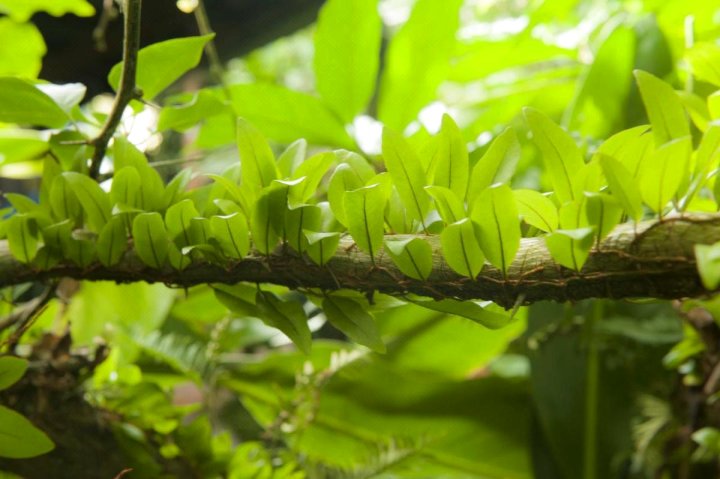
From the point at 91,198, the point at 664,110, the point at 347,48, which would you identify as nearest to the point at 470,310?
the point at 664,110

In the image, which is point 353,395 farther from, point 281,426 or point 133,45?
point 133,45

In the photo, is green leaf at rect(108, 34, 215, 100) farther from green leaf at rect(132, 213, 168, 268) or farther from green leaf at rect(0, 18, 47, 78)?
green leaf at rect(0, 18, 47, 78)

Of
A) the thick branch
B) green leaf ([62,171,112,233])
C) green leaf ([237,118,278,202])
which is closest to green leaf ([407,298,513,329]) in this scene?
the thick branch

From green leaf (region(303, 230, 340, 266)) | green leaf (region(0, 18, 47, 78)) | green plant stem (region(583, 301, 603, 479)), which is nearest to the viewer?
green leaf (region(303, 230, 340, 266))

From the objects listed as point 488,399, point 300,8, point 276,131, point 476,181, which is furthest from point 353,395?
point 300,8

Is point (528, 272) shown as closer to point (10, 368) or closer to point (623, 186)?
point (623, 186)

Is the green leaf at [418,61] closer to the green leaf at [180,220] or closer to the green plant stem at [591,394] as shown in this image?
the green plant stem at [591,394]
